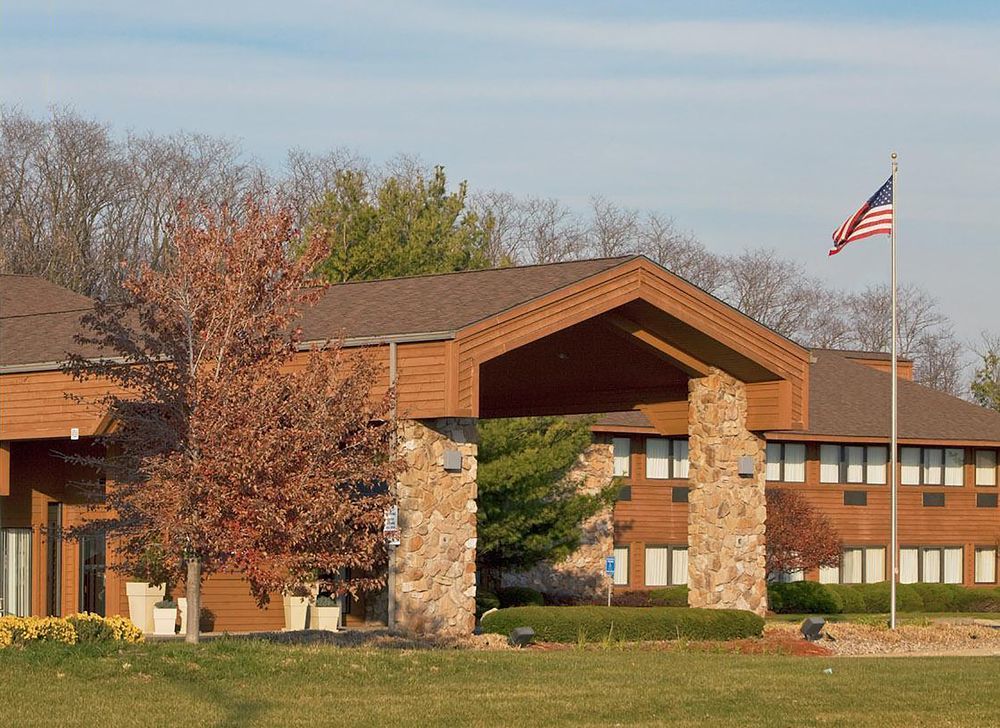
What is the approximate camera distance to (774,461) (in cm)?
4784

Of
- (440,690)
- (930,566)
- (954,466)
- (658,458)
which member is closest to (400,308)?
(440,690)

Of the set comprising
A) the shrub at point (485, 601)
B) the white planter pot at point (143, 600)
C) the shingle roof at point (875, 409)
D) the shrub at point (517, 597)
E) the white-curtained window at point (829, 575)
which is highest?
the shingle roof at point (875, 409)

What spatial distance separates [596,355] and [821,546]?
16.0 meters

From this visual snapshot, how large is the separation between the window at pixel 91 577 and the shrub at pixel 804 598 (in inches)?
798

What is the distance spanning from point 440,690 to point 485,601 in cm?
1845

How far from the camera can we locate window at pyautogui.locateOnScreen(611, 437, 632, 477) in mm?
45188

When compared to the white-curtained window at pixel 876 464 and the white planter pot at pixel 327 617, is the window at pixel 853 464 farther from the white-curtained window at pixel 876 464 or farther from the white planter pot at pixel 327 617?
the white planter pot at pixel 327 617

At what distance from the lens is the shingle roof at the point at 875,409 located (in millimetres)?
48469

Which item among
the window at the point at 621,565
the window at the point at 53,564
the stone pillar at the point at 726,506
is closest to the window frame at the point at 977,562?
the window at the point at 621,565

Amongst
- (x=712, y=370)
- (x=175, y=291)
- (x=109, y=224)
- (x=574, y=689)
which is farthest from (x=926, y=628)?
(x=109, y=224)

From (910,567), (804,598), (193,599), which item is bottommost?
(804,598)

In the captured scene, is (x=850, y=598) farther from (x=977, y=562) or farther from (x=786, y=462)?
(x=977, y=562)

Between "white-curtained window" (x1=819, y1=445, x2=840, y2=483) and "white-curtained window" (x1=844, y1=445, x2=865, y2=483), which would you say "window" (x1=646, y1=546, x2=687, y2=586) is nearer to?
"white-curtained window" (x1=819, y1=445, x2=840, y2=483)

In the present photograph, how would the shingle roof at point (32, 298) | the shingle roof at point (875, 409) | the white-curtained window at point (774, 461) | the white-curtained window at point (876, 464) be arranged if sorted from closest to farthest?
the shingle roof at point (32, 298) < the white-curtained window at point (774, 461) < the shingle roof at point (875, 409) < the white-curtained window at point (876, 464)
